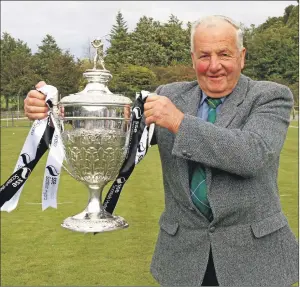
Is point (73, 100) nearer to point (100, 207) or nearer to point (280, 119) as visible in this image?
point (100, 207)

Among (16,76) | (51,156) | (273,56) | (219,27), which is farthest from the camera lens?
(16,76)

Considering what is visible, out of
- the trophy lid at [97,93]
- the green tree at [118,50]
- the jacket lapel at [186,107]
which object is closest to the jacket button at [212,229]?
the jacket lapel at [186,107]

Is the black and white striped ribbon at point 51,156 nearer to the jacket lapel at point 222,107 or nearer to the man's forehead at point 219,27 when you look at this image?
the jacket lapel at point 222,107

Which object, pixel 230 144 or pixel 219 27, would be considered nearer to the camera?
pixel 230 144

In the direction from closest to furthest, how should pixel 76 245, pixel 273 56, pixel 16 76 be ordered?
1. pixel 76 245
2. pixel 273 56
3. pixel 16 76

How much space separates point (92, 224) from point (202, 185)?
0.36 metres

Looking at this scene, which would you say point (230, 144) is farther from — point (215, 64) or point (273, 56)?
point (273, 56)

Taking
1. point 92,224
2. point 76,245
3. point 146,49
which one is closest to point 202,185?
point 92,224

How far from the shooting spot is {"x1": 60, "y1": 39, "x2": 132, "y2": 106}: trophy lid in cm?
171

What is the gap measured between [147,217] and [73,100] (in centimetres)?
429

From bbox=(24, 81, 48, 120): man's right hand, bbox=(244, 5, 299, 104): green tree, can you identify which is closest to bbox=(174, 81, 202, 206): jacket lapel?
bbox=(24, 81, 48, 120): man's right hand

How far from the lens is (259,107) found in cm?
168

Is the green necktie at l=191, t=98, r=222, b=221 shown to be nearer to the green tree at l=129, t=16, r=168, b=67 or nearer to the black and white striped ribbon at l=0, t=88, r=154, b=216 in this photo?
the black and white striped ribbon at l=0, t=88, r=154, b=216

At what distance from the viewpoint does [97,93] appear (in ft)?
5.75
